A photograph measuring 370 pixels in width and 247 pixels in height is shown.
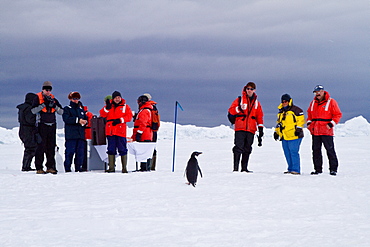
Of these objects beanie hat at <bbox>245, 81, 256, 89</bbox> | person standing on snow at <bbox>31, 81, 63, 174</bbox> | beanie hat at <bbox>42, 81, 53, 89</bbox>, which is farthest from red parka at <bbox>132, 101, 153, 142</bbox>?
beanie hat at <bbox>245, 81, 256, 89</bbox>

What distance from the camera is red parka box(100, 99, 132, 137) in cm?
894

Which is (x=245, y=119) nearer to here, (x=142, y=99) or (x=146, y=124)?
(x=146, y=124)

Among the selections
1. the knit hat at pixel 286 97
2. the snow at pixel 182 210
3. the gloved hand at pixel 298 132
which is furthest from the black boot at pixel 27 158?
the gloved hand at pixel 298 132

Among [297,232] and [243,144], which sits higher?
[243,144]

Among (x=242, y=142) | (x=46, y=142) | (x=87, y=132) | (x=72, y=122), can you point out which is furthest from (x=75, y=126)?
(x=242, y=142)

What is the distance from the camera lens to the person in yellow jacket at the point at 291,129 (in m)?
8.56

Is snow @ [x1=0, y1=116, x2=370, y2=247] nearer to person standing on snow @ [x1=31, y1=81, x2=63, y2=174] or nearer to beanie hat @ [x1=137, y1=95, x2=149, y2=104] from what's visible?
person standing on snow @ [x1=31, y1=81, x2=63, y2=174]

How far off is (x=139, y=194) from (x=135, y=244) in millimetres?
2431

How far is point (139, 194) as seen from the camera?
6359 mm

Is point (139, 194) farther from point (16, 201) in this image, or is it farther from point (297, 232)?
point (297, 232)

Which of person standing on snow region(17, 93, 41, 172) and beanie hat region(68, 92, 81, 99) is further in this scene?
beanie hat region(68, 92, 81, 99)

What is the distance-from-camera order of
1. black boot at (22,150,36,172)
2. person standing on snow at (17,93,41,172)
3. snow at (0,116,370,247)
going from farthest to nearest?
black boot at (22,150,36,172)
person standing on snow at (17,93,41,172)
snow at (0,116,370,247)

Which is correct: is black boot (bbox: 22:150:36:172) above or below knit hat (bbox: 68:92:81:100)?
below

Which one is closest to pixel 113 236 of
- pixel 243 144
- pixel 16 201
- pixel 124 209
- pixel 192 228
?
pixel 192 228
